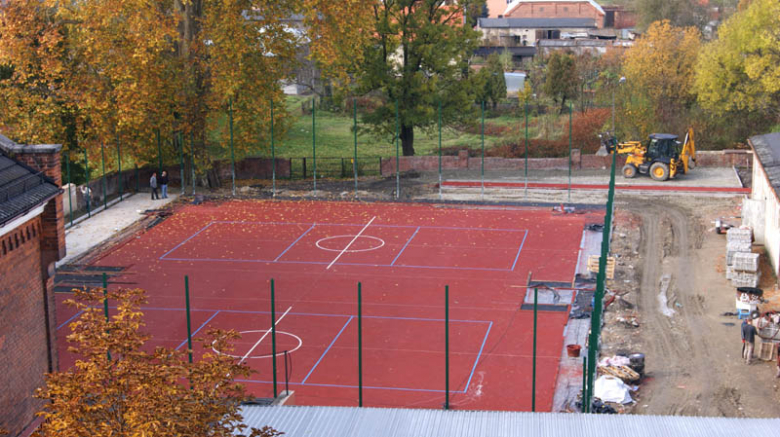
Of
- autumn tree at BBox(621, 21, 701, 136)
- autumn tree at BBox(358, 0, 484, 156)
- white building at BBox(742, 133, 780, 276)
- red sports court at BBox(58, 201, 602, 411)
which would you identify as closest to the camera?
red sports court at BBox(58, 201, 602, 411)

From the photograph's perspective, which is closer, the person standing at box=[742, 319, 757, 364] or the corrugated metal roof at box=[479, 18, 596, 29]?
the person standing at box=[742, 319, 757, 364]

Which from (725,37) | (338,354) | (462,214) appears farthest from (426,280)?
(725,37)

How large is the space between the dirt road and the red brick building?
12.5 metres

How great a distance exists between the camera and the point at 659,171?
43469 mm

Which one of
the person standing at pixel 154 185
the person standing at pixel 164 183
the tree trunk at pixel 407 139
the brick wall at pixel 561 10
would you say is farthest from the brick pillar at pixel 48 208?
the brick wall at pixel 561 10

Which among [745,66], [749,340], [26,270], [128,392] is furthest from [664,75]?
[128,392]

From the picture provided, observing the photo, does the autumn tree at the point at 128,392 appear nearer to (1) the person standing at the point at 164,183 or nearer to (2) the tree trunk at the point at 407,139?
(1) the person standing at the point at 164,183

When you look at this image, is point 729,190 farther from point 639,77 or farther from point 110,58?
point 110,58

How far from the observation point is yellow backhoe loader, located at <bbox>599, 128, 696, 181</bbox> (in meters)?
43.3

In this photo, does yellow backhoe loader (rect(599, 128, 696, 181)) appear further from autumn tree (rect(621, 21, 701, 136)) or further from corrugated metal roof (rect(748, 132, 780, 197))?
corrugated metal roof (rect(748, 132, 780, 197))

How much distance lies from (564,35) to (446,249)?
7173cm

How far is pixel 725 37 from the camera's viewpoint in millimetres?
49375

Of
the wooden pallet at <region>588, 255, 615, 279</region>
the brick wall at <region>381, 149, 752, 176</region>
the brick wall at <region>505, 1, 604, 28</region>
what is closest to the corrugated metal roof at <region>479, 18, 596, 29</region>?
the brick wall at <region>505, 1, 604, 28</region>

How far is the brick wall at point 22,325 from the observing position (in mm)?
17672
